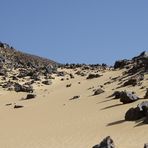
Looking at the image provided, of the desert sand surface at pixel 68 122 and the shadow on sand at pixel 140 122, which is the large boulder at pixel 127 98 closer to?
the desert sand surface at pixel 68 122

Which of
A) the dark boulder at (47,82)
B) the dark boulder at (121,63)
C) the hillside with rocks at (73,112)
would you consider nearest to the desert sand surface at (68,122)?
the hillside with rocks at (73,112)

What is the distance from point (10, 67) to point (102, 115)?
3493 cm

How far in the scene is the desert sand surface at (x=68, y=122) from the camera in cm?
1927

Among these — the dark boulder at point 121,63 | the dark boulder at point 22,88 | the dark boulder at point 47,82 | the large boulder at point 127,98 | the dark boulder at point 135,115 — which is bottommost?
the dark boulder at point 135,115

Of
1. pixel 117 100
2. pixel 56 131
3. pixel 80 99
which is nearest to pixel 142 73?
pixel 80 99

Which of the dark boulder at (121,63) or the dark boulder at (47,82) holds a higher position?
the dark boulder at (121,63)

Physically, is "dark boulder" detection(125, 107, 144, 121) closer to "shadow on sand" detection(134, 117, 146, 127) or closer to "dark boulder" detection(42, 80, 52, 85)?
"shadow on sand" detection(134, 117, 146, 127)

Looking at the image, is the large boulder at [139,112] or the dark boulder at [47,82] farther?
the dark boulder at [47,82]

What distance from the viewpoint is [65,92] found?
129 feet

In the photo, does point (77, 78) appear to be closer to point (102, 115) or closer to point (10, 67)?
point (10, 67)

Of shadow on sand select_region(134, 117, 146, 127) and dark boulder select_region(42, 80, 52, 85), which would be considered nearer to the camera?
shadow on sand select_region(134, 117, 146, 127)

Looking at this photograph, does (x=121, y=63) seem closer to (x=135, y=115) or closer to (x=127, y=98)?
(x=127, y=98)

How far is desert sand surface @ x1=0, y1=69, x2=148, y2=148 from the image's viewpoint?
63.2 feet

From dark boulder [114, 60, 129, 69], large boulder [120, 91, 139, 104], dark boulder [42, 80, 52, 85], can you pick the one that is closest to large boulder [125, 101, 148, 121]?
large boulder [120, 91, 139, 104]
